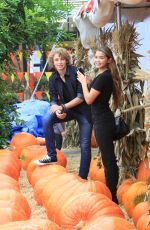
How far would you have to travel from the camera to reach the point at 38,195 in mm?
5195

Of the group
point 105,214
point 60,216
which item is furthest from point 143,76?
point 60,216

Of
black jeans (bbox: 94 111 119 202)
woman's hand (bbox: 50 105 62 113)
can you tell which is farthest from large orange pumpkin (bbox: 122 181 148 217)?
woman's hand (bbox: 50 105 62 113)

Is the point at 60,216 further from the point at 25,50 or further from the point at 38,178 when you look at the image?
the point at 25,50

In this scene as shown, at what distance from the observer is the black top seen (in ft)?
15.6

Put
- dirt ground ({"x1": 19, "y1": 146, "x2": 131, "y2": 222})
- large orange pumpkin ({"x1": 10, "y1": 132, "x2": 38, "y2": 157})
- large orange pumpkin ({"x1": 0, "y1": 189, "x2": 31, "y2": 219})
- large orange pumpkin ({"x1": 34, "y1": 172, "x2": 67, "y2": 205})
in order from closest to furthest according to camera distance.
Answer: large orange pumpkin ({"x1": 0, "y1": 189, "x2": 31, "y2": 219}), dirt ground ({"x1": 19, "y1": 146, "x2": 131, "y2": 222}), large orange pumpkin ({"x1": 34, "y1": 172, "x2": 67, "y2": 205}), large orange pumpkin ({"x1": 10, "y1": 132, "x2": 38, "y2": 157})

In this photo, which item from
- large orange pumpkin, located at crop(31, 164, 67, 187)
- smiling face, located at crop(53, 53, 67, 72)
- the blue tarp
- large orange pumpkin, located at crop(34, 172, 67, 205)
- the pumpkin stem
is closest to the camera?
the pumpkin stem

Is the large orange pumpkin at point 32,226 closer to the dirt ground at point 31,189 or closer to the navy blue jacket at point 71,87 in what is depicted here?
the dirt ground at point 31,189

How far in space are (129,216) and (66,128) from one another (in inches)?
210

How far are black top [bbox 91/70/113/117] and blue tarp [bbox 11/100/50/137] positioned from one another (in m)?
4.98

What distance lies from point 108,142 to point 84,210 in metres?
1.20

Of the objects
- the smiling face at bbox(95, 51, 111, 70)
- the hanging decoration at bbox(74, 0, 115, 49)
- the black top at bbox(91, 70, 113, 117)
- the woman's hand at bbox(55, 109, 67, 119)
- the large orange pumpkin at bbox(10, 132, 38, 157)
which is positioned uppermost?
the hanging decoration at bbox(74, 0, 115, 49)

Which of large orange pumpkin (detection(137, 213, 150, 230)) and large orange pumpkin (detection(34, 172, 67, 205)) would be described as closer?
large orange pumpkin (detection(137, 213, 150, 230))

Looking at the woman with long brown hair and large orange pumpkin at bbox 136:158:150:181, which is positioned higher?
the woman with long brown hair

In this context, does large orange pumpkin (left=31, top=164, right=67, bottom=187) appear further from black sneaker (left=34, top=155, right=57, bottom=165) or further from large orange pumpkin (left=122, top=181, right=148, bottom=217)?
large orange pumpkin (left=122, top=181, right=148, bottom=217)
